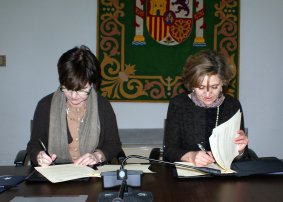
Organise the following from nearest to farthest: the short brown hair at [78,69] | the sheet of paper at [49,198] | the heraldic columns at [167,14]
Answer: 1. the sheet of paper at [49,198]
2. the short brown hair at [78,69]
3. the heraldic columns at [167,14]

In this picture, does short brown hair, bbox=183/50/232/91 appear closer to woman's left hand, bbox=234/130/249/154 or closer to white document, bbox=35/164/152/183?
woman's left hand, bbox=234/130/249/154

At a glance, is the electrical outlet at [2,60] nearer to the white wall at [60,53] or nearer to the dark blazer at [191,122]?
the white wall at [60,53]

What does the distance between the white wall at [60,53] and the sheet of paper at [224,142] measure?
64.7 inches

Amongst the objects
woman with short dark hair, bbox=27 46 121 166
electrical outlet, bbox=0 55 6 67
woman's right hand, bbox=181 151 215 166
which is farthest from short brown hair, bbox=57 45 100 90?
electrical outlet, bbox=0 55 6 67

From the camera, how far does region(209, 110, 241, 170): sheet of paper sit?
1352mm

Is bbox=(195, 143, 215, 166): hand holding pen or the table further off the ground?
bbox=(195, 143, 215, 166): hand holding pen

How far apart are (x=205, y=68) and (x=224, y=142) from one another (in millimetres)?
511

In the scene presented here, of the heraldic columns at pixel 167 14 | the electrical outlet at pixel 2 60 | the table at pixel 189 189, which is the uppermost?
the heraldic columns at pixel 167 14

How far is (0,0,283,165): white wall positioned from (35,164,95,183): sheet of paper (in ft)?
5.30

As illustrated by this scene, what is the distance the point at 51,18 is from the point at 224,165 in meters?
2.24

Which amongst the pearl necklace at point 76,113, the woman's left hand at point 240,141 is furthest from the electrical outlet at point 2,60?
the woman's left hand at point 240,141

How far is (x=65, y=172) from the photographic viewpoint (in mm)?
A: 1393

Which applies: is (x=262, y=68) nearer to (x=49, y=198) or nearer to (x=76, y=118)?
(x=76, y=118)

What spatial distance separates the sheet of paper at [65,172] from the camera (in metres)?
1.32
